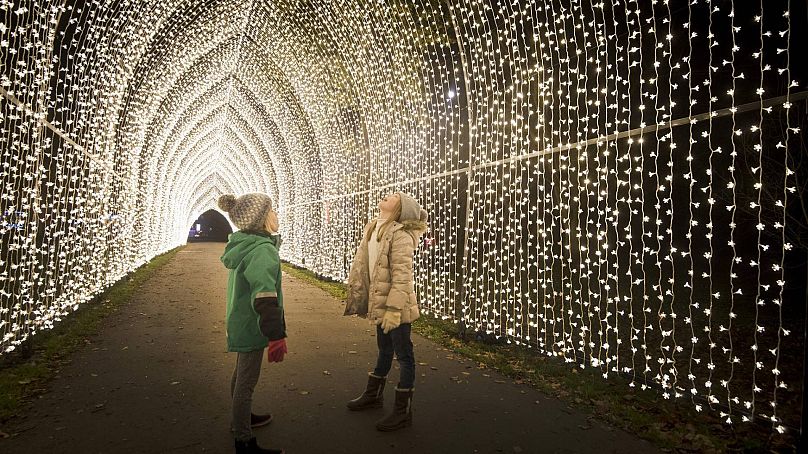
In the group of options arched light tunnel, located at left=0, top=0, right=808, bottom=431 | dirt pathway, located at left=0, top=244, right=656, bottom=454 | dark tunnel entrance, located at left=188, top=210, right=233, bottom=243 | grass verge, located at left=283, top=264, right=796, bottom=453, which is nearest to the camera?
dirt pathway, located at left=0, top=244, right=656, bottom=454

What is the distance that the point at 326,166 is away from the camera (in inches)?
551

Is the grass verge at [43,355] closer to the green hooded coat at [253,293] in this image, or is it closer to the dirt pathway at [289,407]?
the dirt pathway at [289,407]

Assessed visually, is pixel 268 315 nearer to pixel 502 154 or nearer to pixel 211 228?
pixel 502 154

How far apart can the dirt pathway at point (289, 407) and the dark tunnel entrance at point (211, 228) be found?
64464 mm

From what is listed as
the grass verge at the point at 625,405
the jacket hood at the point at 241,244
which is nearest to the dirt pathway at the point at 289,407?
the grass verge at the point at 625,405

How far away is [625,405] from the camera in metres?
4.17

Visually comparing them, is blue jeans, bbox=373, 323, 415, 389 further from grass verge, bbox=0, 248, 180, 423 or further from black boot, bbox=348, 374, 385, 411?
grass verge, bbox=0, 248, 180, 423

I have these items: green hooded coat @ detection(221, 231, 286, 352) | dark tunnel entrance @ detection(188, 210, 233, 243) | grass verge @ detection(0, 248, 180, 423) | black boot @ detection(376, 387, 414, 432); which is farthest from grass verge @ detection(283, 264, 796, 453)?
dark tunnel entrance @ detection(188, 210, 233, 243)

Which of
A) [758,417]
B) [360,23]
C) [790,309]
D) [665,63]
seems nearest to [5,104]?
[360,23]

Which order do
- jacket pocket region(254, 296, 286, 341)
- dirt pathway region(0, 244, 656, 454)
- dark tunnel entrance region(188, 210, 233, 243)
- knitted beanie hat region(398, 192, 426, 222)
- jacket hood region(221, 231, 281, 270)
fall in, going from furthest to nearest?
1. dark tunnel entrance region(188, 210, 233, 243)
2. knitted beanie hat region(398, 192, 426, 222)
3. dirt pathway region(0, 244, 656, 454)
4. jacket hood region(221, 231, 281, 270)
5. jacket pocket region(254, 296, 286, 341)

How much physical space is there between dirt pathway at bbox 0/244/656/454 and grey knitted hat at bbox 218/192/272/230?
1427 mm

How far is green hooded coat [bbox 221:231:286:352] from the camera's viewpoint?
2846mm

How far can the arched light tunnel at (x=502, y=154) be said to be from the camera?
5012 mm

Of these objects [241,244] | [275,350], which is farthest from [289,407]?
[241,244]
